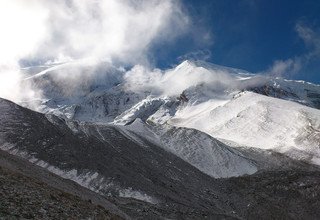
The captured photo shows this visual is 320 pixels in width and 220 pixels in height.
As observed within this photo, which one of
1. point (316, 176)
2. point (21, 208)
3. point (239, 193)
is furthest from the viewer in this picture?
point (316, 176)

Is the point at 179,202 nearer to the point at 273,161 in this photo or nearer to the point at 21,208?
the point at 21,208

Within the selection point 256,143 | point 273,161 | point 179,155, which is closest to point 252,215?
point 179,155

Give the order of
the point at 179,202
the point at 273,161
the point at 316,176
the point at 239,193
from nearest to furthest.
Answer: the point at 179,202, the point at 239,193, the point at 316,176, the point at 273,161

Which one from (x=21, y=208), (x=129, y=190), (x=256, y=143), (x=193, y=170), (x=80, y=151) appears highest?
(x=21, y=208)

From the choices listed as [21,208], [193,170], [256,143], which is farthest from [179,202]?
[256,143]

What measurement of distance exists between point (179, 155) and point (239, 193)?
25775 millimetres

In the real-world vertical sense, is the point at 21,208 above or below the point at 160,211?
above

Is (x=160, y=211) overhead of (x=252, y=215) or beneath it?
overhead

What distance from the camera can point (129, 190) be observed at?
84.3 meters

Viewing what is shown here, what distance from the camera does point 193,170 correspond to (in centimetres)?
11475

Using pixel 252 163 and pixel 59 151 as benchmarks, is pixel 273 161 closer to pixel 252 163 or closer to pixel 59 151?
pixel 252 163

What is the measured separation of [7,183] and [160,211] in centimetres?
3634

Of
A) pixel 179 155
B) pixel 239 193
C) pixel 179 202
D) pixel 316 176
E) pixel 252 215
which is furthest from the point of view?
pixel 179 155

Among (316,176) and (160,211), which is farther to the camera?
(316,176)
